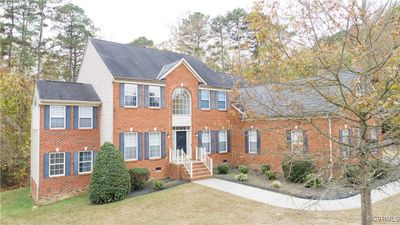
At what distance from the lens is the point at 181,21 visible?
120ft

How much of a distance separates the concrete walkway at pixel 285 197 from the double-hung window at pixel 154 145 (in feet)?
10.5

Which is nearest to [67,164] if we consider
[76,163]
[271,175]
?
[76,163]

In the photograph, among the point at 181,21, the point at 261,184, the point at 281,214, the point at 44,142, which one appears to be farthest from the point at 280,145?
the point at 181,21

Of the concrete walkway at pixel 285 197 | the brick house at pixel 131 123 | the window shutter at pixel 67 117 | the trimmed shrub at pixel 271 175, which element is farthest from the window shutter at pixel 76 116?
the trimmed shrub at pixel 271 175

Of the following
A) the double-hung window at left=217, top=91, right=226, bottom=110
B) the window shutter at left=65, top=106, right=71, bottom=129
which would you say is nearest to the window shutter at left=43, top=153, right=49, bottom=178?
the window shutter at left=65, top=106, right=71, bottom=129

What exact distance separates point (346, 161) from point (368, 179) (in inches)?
17.3

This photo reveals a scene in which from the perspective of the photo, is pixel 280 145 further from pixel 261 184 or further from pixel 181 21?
pixel 181 21

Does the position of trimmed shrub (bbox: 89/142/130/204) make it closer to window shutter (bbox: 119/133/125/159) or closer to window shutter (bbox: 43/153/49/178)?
window shutter (bbox: 119/133/125/159)

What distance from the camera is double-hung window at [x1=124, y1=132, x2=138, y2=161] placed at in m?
16.7

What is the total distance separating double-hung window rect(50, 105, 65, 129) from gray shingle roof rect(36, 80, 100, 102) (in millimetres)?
562

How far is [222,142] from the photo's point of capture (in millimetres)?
21438

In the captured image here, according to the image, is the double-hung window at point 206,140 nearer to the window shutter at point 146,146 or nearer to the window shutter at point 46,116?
the window shutter at point 146,146

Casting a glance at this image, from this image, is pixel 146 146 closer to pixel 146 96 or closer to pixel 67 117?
pixel 146 96

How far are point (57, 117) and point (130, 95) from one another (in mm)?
4175
